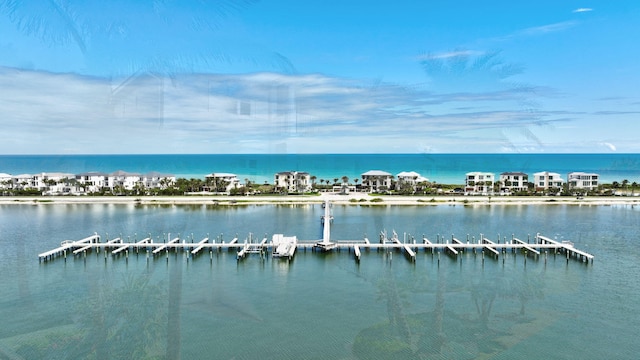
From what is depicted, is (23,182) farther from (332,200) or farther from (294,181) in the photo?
(332,200)

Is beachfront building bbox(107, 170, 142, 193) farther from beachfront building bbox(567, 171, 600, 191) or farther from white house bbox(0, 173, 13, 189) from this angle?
beachfront building bbox(567, 171, 600, 191)

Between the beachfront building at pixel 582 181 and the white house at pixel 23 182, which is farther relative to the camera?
the white house at pixel 23 182

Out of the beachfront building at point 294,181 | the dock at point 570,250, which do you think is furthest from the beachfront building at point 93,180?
the dock at point 570,250

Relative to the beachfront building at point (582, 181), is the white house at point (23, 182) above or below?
below

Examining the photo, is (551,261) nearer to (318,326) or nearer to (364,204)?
(318,326)

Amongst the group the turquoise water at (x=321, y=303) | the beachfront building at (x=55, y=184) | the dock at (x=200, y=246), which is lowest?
the turquoise water at (x=321, y=303)

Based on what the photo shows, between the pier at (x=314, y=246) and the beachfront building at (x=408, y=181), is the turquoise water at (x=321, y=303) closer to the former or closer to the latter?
the pier at (x=314, y=246)

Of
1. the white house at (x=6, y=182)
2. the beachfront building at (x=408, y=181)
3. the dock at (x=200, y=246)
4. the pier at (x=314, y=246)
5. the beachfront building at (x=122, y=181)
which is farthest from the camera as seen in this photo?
the beachfront building at (x=122, y=181)

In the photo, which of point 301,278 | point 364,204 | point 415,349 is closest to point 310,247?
point 301,278
